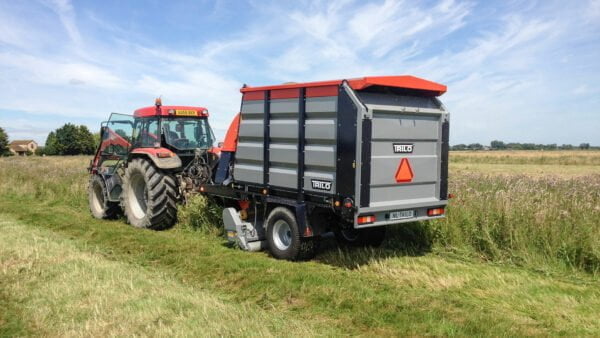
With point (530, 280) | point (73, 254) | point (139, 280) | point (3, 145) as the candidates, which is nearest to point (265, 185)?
point (139, 280)

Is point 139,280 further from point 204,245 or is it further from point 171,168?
point 171,168

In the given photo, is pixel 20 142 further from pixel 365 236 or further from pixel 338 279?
pixel 338 279

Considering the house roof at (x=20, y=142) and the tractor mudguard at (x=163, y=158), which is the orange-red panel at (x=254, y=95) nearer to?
the tractor mudguard at (x=163, y=158)

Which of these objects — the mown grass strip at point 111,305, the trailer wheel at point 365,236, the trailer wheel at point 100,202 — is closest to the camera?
the mown grass strip at point 111,305

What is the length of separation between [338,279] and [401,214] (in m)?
1.32

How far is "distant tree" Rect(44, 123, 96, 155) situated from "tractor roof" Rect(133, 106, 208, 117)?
71783mm

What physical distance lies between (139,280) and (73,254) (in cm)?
188

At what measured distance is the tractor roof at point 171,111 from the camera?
32.9ft

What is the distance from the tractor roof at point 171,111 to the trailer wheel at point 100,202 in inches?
77.1

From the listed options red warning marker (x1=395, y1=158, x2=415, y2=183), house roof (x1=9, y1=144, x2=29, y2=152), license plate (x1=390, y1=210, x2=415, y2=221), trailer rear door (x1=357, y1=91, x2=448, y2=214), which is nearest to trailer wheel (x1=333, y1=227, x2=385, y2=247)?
license plate (x1=390, y1=210, x2=415, y2=221)

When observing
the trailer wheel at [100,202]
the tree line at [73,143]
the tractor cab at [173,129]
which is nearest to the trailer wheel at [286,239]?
the tractor cab at [173,129]

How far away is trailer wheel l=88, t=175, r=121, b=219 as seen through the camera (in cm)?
1114

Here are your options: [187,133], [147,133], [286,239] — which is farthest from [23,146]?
[286,239]

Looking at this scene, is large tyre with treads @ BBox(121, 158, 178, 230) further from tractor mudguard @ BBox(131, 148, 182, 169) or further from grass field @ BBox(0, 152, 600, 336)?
grass field @ BBox(0, 152, 600, 336)
